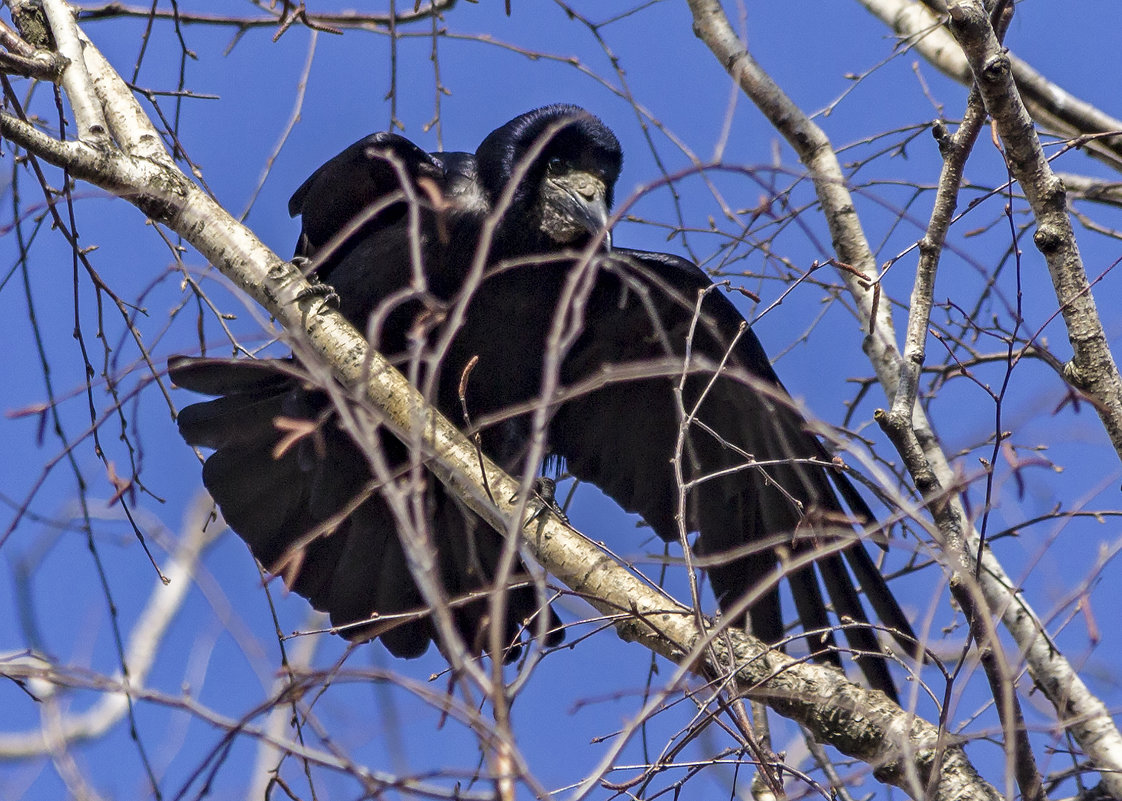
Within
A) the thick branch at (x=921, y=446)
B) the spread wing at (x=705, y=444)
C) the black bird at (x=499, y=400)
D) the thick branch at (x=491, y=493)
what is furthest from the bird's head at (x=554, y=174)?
the thick branch at (x=491, y=493)

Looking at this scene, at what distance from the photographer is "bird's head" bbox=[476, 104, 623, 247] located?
149 inches

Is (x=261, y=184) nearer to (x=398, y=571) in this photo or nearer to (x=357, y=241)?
(x=357, y=241)

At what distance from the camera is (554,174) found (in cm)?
398

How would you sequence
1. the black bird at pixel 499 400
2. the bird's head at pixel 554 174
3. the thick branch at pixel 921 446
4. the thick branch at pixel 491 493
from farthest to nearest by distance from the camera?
the bird's head at pixel 554 174 → the black bird at pixel 499 400 → the thick branch at pixel 491 493 → the thick branch at pixel 921 446

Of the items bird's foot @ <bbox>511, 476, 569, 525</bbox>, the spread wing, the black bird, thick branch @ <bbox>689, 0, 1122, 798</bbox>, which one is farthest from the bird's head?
bird's foot @ <bbox>511, 476, 569, 525</bbox>

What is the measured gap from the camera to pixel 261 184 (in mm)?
2766

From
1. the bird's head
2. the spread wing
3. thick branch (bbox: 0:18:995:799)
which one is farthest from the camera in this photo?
the bird's head

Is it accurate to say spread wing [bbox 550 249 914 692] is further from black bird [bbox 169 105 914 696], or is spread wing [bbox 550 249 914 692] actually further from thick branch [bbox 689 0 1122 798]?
thick branch [bbox 689 0 1122 798]

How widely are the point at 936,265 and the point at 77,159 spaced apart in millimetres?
1738

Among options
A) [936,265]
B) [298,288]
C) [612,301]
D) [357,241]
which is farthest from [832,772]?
[357,241]

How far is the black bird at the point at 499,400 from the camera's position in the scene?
11.1 feet

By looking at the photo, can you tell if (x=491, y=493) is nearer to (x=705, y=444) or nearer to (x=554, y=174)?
(x=705, y=444)

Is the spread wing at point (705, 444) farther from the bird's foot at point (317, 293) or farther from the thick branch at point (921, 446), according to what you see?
the bird's foot at point (317, 293)

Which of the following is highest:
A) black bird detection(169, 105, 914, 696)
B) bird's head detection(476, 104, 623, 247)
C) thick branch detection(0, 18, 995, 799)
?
bird's head detection(476, 104, 623, 247)
